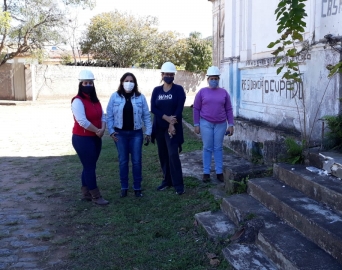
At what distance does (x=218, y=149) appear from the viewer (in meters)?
6.21

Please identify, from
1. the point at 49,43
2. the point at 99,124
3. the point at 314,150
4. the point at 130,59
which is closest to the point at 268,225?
the point at 314,150

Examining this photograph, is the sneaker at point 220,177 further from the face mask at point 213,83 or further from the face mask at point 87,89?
the face mask at point 87,89

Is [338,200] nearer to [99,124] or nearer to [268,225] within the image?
[268,225]

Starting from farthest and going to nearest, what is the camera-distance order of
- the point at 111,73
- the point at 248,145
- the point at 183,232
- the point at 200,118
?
1. the point at 111,73
2. the point at 248,145
3. the point at 200,118
4. the point at 183,232

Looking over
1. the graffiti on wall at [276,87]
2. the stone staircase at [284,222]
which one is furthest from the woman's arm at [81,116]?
the graffiti on wall at [276,87]

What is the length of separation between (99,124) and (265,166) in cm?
246

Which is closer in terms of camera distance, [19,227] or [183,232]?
[183,232]

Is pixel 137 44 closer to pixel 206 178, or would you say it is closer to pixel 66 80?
pixel 66 80

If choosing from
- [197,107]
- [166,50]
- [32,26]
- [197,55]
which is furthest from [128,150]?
[197,55]

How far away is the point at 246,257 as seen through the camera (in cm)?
362

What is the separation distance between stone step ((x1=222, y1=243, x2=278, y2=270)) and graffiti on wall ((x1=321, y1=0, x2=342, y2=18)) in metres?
3.32

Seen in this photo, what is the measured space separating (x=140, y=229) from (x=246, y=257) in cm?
151

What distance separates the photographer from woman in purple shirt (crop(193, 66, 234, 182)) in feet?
20.1

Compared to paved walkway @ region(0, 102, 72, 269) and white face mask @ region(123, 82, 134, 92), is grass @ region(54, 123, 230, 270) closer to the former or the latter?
paved walkway @ region(0, 102, 72, 269)
